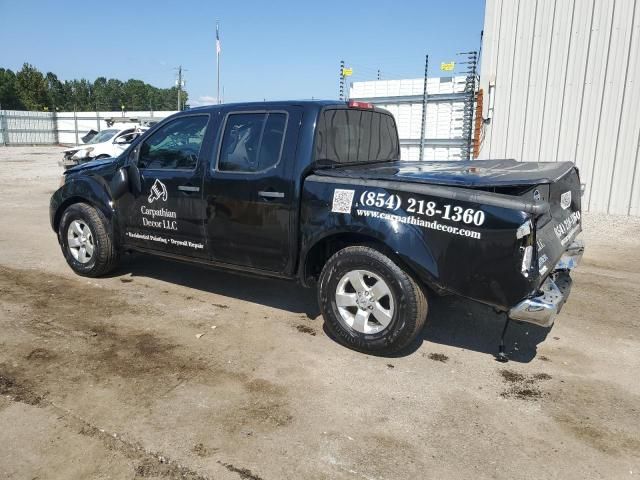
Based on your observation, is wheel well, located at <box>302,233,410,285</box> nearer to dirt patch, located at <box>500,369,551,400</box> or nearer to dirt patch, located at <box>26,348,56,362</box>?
dirt patch, located at <box>500,369,551,400</box>

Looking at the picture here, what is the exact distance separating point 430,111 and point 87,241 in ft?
30.8

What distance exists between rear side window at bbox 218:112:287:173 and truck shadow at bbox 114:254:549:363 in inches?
40.6

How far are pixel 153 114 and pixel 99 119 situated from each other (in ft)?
15.6

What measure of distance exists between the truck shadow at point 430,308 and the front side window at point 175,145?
104 centimetres

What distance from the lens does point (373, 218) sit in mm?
3807

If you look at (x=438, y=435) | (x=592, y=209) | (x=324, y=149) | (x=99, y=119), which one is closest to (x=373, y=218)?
(x=324, y=149)

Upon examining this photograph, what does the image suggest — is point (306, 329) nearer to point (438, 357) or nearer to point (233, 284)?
point (438, 357)

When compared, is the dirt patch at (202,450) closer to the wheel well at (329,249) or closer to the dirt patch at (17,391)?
the dirt patch at (17,391)

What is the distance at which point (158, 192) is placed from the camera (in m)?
5.07

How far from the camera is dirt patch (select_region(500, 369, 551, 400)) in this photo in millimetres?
3457

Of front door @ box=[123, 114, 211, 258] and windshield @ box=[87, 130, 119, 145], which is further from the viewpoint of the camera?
windshield @ box=[87, 130, 119, 145]

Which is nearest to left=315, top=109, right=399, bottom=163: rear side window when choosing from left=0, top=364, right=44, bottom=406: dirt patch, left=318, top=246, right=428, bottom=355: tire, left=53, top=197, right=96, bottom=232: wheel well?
left=318, top=246, right=428, bottom=355: tire

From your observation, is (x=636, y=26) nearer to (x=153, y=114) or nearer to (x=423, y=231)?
(x=423, y=231)

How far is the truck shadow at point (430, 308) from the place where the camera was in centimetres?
429
